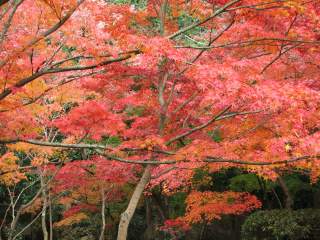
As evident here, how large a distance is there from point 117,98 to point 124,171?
237 centimetres

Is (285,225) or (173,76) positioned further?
(285,225)

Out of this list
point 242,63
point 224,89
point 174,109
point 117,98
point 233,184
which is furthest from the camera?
point 233,184

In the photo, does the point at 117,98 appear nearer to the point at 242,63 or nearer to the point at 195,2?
the point at 195,2

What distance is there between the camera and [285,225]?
11.1 metres

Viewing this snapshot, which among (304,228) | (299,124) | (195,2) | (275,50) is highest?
(195,2)

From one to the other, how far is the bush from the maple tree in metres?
1.38

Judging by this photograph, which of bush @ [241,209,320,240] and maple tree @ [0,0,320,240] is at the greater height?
maple tree @ [0,0,320,240]

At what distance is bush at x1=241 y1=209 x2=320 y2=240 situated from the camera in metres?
10.9

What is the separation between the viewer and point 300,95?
6168 mm

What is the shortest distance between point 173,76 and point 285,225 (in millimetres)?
5468

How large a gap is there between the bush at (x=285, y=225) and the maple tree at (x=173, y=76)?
1.38m

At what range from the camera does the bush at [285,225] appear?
10898 mm

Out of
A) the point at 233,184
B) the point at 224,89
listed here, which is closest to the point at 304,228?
the point at 233,184

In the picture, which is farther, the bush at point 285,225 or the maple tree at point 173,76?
the bush at point 285,225
